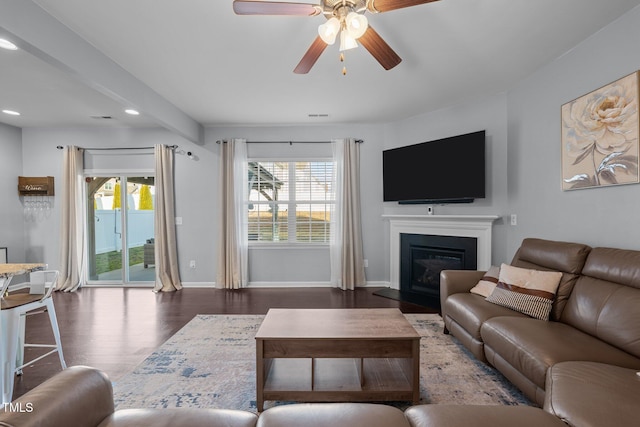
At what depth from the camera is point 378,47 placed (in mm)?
2062

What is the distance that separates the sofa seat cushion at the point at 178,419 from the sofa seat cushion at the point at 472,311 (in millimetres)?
1824

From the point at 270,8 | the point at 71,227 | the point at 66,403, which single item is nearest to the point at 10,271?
the point at 66,403

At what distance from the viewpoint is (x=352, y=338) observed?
Answer: 1835 mm

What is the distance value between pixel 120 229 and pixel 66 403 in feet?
15.6

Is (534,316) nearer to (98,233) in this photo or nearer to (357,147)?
(357,147)

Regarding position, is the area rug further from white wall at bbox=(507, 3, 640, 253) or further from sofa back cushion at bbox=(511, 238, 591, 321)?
white wall at bbox=(507, 3, 640, 253)

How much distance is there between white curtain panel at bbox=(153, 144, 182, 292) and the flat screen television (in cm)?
344

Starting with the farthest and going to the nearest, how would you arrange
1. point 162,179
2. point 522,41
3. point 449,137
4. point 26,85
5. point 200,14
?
point 162,179
point 449,137
point 26,85
point 522,41
point 200,14

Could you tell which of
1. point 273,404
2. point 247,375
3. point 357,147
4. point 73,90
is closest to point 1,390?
point 247,375

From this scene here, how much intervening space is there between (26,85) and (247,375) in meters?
3.86

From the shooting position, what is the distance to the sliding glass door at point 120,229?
4.97m

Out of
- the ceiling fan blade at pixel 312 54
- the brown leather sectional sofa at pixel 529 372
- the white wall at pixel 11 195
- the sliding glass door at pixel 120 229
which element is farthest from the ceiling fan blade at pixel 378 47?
the white wall at pixel 11 195

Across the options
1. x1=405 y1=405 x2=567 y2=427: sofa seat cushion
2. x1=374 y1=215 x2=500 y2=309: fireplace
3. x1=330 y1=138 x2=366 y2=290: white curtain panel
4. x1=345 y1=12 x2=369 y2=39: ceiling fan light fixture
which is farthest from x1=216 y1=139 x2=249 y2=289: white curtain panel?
x1=405 y1=405 x2=567 y2=427: sofa seat cushion

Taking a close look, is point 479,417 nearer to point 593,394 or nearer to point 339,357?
point 593,394
